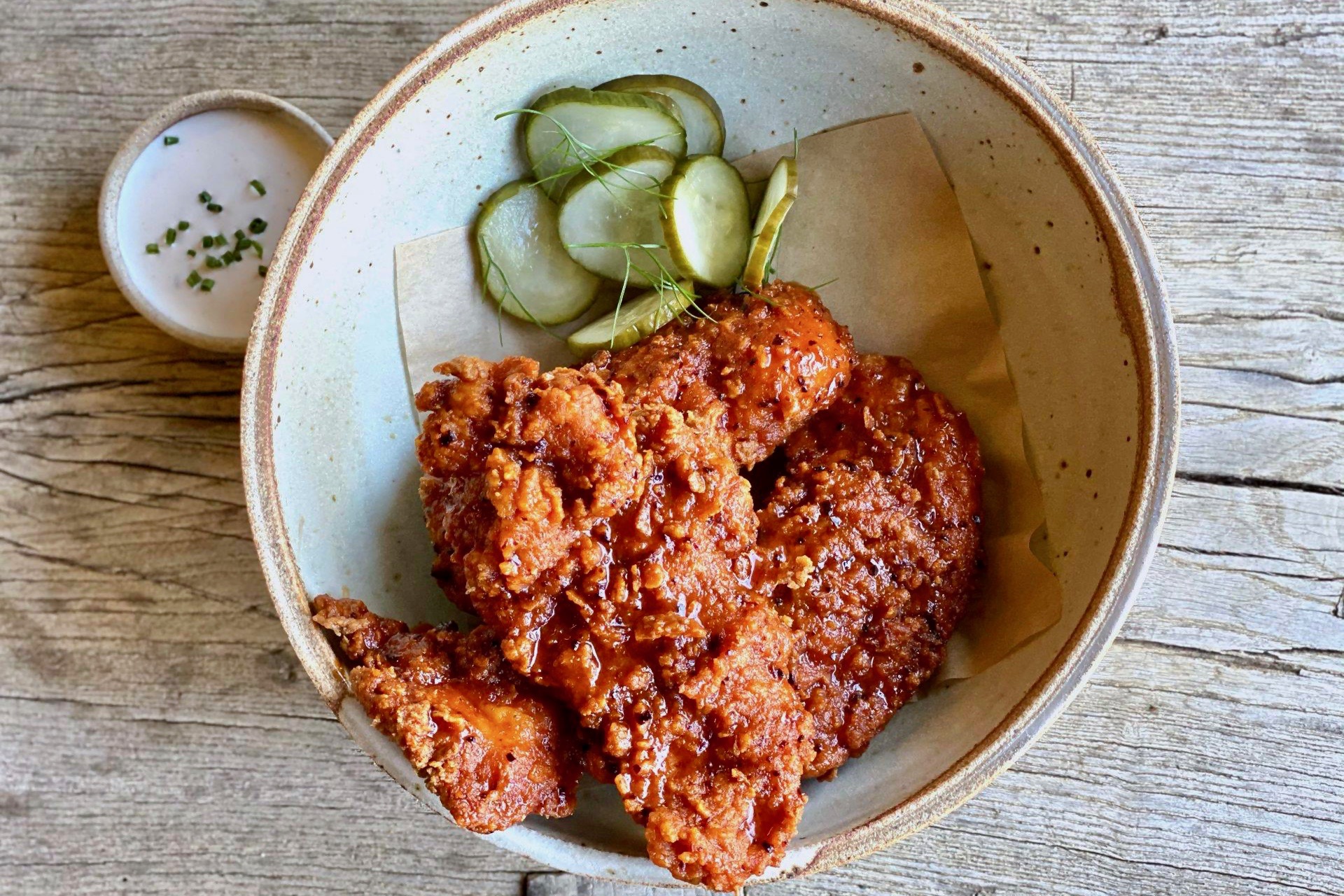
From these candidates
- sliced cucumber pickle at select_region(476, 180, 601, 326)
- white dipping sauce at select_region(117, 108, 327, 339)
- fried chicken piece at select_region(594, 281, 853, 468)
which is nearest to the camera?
fried chicken piece at select_region(594, 281, 853, 468)

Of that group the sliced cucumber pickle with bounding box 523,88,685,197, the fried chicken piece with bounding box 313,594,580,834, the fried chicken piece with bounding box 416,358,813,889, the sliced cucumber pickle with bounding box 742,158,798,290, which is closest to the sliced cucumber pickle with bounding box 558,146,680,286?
the sliced cucumber pickle with bounding box 523,88,685,197

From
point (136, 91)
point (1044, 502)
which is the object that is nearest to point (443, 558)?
point (1044, 502)

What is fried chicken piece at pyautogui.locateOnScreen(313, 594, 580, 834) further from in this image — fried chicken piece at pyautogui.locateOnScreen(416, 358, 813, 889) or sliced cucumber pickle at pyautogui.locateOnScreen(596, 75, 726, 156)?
sliced cucumber pickle at pyautogui.locateOnScreen(596, 75, 726, 156)

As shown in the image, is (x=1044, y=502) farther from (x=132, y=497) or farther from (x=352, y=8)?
(x=132, y=497)

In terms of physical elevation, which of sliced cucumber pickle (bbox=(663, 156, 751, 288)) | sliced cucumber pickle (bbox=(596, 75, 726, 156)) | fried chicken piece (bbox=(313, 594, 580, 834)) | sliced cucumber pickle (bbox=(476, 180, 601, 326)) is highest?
sliced cucumber pickle (bbox=(596, 75, 726, 156))

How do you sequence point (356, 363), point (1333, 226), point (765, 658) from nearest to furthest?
point (765, 658) → point (356, 363) → point (1333, 226)

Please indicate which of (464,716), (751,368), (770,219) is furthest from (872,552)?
(464,716)
